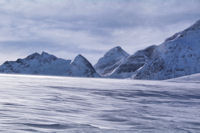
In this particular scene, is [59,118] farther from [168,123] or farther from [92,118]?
[168,123]

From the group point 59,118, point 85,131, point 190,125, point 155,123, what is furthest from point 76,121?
point 190,125

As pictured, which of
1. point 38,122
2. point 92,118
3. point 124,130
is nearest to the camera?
point 124,130

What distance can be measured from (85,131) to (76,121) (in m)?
1.77

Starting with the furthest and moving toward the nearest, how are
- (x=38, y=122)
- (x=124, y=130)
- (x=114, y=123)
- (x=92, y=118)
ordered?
(x=92, y=118) < (x=114, y=123) < (x=38, y=122) < (x=124, y=130)

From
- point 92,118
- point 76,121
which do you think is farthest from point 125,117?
point 76,121

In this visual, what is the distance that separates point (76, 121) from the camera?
9773 millimetres

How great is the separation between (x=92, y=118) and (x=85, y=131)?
2567mm

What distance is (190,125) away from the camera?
9.95 metres

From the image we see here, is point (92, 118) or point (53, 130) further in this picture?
point (92, 118)

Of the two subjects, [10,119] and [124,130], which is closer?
[124,130]

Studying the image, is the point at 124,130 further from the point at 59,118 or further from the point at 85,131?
the point at 59,118

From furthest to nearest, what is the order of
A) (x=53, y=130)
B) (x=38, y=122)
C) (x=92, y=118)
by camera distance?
(x=92, y=118), (x=38, y=122), (x=53, y=130)

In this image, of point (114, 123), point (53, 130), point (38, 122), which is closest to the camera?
point (53, 130)

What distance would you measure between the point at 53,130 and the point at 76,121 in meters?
1.80
